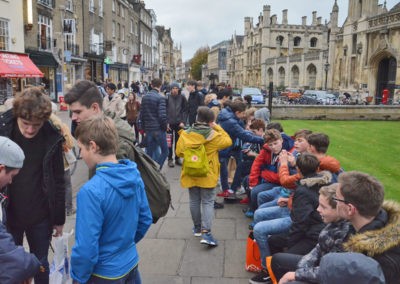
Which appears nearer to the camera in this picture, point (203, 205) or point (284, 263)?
point (284, 263)

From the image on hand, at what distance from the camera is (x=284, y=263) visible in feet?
11.4

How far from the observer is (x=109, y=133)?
8.23ft

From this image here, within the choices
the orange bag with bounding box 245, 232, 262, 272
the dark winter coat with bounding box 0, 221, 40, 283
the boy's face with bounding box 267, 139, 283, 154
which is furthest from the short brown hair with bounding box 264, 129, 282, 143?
the dark winter coat with bounding box 0, 221, 40, 283

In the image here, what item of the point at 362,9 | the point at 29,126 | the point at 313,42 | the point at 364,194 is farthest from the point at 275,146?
the point at 313,42

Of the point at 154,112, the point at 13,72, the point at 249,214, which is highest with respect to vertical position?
the point at 13,72

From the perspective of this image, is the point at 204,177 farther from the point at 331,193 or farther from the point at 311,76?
the point at 311,76

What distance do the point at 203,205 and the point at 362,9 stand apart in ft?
131

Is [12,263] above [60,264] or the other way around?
above

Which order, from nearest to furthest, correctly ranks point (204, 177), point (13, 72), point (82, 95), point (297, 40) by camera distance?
1. point (82, 95)
2. point (204, 177)
3. point (13, 72)
4. point (297, 40)

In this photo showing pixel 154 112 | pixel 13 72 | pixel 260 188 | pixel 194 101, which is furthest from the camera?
pixel 13 72

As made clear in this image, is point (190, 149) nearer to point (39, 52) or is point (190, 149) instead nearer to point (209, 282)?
point (209, 282)

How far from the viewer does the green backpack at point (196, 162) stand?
498 centimetres

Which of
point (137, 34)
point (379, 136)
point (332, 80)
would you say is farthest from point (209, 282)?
point (137, 34)

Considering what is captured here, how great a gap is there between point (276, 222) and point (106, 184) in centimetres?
244
